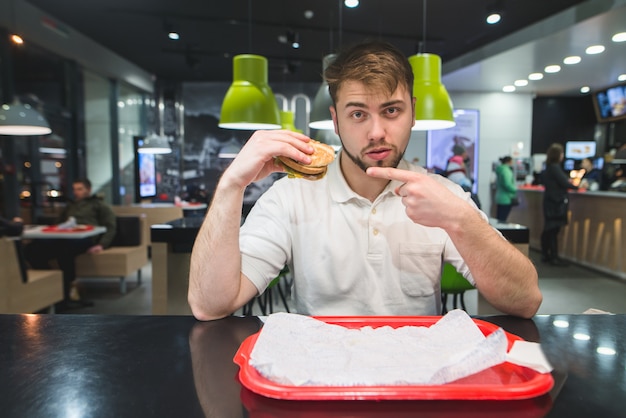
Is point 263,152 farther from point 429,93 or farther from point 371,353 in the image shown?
point 429,93

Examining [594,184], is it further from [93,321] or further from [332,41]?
[93,321]

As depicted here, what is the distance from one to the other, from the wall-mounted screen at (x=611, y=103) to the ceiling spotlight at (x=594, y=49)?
9.50 ft

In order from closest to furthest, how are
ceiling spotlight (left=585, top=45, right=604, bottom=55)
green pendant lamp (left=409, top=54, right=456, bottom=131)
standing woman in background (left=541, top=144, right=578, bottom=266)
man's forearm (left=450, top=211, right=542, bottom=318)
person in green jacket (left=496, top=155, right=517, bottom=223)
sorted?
man's forearm (left=450, top=211, right=542, bottom=318) → green pendant lamp (left=409, top=54, right=456, bottom=131) → ceiling spotlight (left=585, top=45, right=604, bottom=55) → standing woman in background (left=541, top=144, right=578, bottom=266) → person in green jacket (left=496, top=155, right=517, bottom=223)

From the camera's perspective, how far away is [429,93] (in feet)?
11.1

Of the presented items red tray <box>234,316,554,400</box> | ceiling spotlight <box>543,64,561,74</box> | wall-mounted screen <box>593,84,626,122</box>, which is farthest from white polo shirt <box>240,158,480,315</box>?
wall-mounted screen <box>593,84,626,122</box>

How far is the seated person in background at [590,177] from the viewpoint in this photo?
7.95m

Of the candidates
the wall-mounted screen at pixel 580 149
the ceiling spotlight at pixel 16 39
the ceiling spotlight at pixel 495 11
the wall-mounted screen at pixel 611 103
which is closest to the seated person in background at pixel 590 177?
the wall-mounted screen at pixel 611 103

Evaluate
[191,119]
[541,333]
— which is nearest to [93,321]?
[541,333]

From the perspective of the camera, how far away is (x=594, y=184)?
798cm

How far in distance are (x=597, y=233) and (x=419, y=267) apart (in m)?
6.19

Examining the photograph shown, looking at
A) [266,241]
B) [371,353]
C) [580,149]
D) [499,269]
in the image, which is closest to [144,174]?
[266,241]

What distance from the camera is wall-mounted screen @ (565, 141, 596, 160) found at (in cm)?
1059

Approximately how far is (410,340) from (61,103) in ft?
25.2

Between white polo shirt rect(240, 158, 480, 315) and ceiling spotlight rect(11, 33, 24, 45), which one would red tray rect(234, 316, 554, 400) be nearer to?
white polo shirt rect(240, 158, 480, 315)
